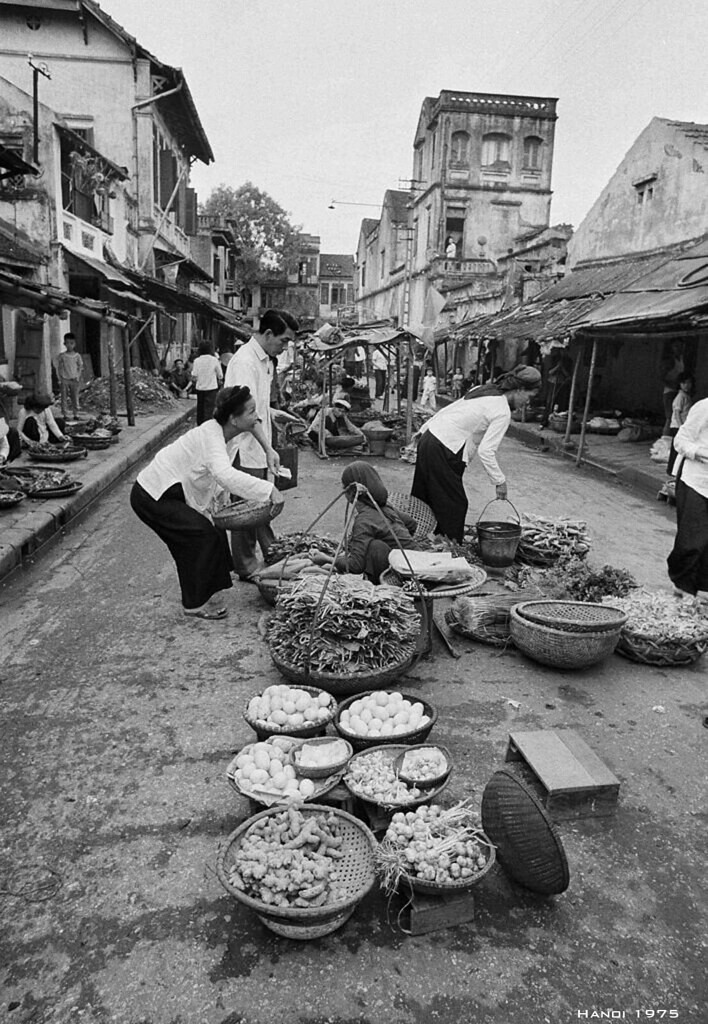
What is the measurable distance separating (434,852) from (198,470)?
10.6ft

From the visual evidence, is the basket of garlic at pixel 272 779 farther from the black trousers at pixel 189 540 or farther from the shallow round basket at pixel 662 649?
the shallow round basket at pixel 662 649

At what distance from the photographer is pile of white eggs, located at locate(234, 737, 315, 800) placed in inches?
113

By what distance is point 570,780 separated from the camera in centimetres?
311

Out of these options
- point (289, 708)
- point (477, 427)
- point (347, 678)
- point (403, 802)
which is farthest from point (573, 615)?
point (403, 802)

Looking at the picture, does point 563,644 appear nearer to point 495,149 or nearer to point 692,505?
point 692,505

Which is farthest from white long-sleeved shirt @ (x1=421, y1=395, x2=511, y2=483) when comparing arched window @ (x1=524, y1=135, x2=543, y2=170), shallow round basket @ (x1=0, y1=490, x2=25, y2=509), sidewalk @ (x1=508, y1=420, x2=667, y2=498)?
arched window @ (x1=524, y1=135, x2=543, y2=170)

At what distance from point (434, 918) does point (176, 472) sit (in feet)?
11.1

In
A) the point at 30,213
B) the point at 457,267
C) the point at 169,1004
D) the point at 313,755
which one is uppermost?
the point at 457,267

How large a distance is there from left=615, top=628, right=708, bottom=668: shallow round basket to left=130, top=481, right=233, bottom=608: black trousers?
2853 millimetres

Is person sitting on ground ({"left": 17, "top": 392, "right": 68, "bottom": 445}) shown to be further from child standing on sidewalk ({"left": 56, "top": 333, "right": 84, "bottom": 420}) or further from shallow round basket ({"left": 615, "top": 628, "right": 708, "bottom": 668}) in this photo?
shallow round basket ({"left": 615, "top": 628, "right": 708, "bottom": 668})

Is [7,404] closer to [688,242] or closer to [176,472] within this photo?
[176,472]

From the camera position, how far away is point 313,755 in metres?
3.12

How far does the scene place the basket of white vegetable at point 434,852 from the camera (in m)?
2.46

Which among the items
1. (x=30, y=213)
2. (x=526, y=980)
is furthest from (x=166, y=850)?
(x=30, y=213)
